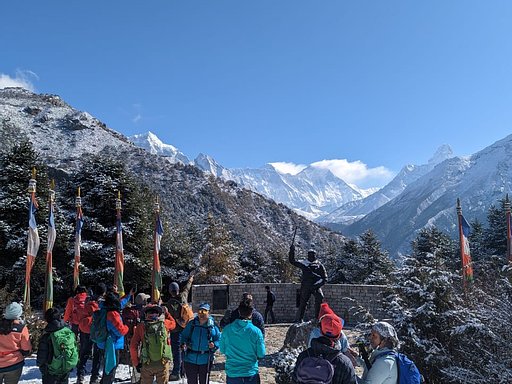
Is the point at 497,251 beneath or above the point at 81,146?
beneath

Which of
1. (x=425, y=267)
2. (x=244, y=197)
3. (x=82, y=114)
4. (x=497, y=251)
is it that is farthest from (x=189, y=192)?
(x=425, y=267)

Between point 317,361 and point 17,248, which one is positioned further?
point 17,248

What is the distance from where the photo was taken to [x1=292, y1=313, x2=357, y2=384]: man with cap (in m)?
3.09

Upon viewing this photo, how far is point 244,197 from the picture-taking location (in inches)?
3666

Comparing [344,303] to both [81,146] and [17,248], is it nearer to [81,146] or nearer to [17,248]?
[17,248]

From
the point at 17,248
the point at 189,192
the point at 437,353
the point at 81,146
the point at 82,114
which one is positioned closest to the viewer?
the point at 437,353

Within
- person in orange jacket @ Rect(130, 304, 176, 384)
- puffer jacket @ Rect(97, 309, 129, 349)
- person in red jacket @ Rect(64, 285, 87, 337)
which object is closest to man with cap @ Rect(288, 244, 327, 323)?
person in red jacket @ Rect(64, 285, 87, 337)

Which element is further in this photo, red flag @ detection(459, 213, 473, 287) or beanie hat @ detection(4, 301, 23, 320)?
red flag @ detection(459, 213, 473, 287)

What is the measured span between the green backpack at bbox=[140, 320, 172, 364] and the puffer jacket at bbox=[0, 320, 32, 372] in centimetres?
135

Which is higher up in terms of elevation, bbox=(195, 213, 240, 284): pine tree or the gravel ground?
bbox=(195, 213, 240, 284): pine tree

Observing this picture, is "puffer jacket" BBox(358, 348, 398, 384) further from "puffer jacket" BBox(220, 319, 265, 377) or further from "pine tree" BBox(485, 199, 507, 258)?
"pine tree" BBox(485, 199, 507, 258)

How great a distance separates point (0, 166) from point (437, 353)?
2271 centimetres

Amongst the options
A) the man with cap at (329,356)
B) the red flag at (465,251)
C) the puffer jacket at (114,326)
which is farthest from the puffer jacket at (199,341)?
the red flag at (465,251)

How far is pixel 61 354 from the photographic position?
16.9 ft
